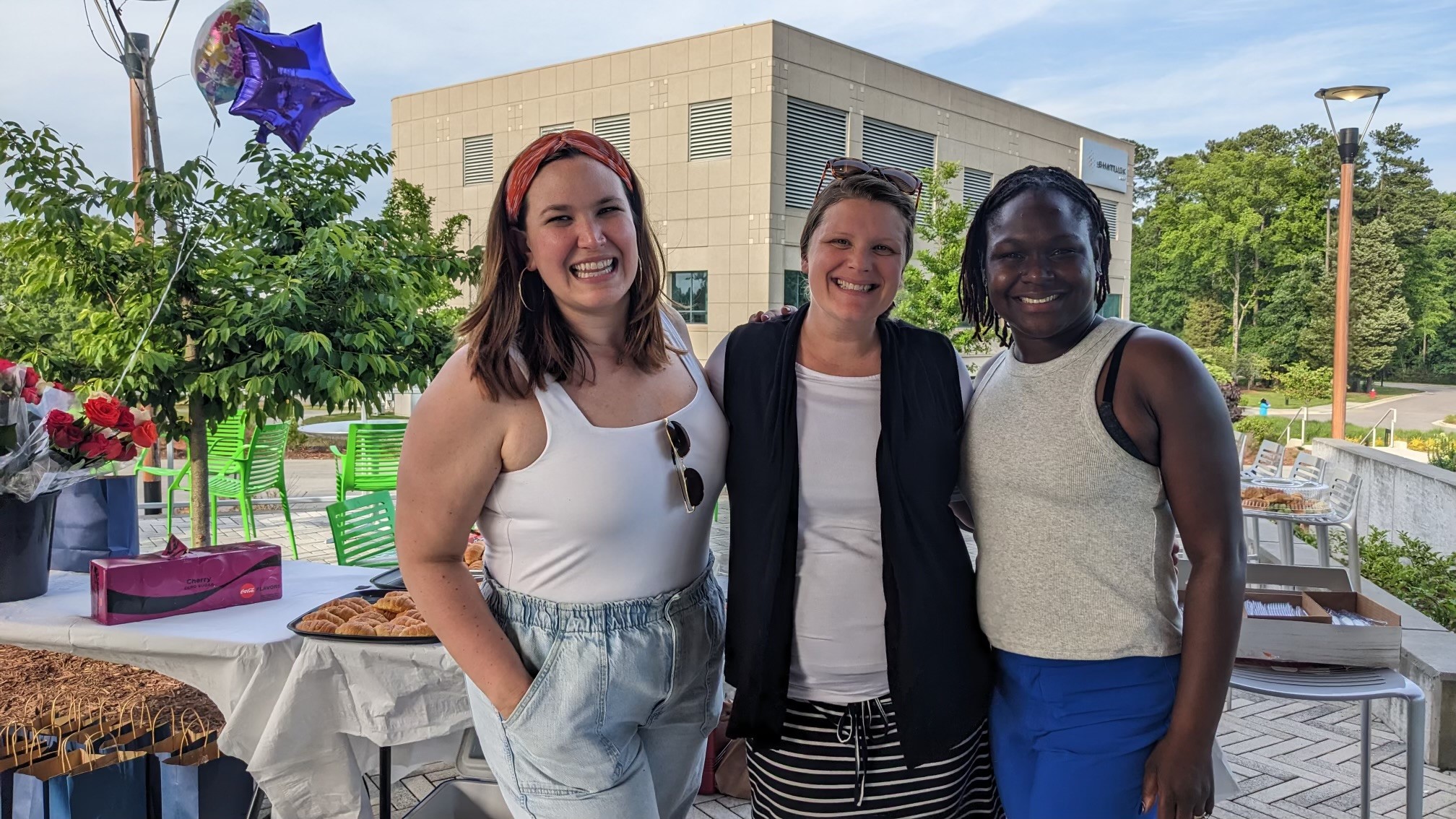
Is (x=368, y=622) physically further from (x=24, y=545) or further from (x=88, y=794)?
(x=24, y=545)

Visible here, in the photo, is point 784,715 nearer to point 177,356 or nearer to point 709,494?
point 709,494

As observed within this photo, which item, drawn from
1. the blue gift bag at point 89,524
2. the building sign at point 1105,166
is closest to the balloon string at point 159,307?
the blue gift bag at point 89,524

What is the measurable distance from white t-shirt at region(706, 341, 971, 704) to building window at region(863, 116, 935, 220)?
888 inches

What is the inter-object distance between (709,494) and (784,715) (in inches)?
16.0

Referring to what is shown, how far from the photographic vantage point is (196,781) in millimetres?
2680

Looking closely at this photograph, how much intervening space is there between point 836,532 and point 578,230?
68 cm

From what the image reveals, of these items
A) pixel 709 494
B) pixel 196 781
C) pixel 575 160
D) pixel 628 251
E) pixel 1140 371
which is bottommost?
pixel 196 781

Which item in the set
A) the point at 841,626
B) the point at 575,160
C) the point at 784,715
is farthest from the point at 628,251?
the point at 784,715

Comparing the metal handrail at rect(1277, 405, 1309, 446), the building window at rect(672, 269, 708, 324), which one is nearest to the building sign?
the metal handrail at rect(1277, 405, 1309, 446)

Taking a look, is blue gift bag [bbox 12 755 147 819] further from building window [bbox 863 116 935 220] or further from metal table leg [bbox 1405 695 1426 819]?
building window [bbox 863 116 935 220]

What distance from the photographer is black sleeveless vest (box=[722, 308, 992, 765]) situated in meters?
1.63

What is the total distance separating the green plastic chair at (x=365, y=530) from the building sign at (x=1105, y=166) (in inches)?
1146

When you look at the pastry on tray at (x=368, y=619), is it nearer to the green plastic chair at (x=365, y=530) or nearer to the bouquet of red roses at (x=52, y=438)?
the bouquet of red roses at (x=52, y=438)

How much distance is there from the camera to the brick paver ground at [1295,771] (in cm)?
343
